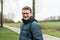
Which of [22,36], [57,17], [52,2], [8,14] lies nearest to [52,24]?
[57,17]

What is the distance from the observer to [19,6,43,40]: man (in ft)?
8.00

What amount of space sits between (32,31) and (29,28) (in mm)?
67

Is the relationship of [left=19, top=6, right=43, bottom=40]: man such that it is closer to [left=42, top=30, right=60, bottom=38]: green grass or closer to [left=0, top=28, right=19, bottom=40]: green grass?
[left=42, top=30, right=60, bottom=38]: green grass

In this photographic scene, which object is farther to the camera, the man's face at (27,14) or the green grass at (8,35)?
the green grass at (8,35)

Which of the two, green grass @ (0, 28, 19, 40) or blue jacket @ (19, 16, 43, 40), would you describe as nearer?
blue jacket @ (19, 16, 43, 40)

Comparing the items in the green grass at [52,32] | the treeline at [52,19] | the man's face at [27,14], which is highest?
the man's face at [27,14]

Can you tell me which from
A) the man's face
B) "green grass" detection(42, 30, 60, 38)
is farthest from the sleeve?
"green grass" detection(42, 30, 60, 38)

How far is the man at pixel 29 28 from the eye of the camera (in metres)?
2.44

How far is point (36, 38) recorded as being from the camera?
8.00ft

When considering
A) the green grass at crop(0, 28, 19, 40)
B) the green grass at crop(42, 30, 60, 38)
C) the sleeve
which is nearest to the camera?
the sleeve

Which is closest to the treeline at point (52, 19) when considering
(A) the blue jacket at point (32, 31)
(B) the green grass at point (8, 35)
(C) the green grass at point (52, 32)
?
(C) the green grass at point (52, 32)

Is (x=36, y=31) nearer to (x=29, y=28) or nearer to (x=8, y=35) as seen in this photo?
(x=29, y=28)

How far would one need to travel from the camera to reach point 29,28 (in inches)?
98.2

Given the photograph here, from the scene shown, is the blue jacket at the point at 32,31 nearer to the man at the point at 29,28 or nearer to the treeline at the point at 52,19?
the man at the point at 29,28
